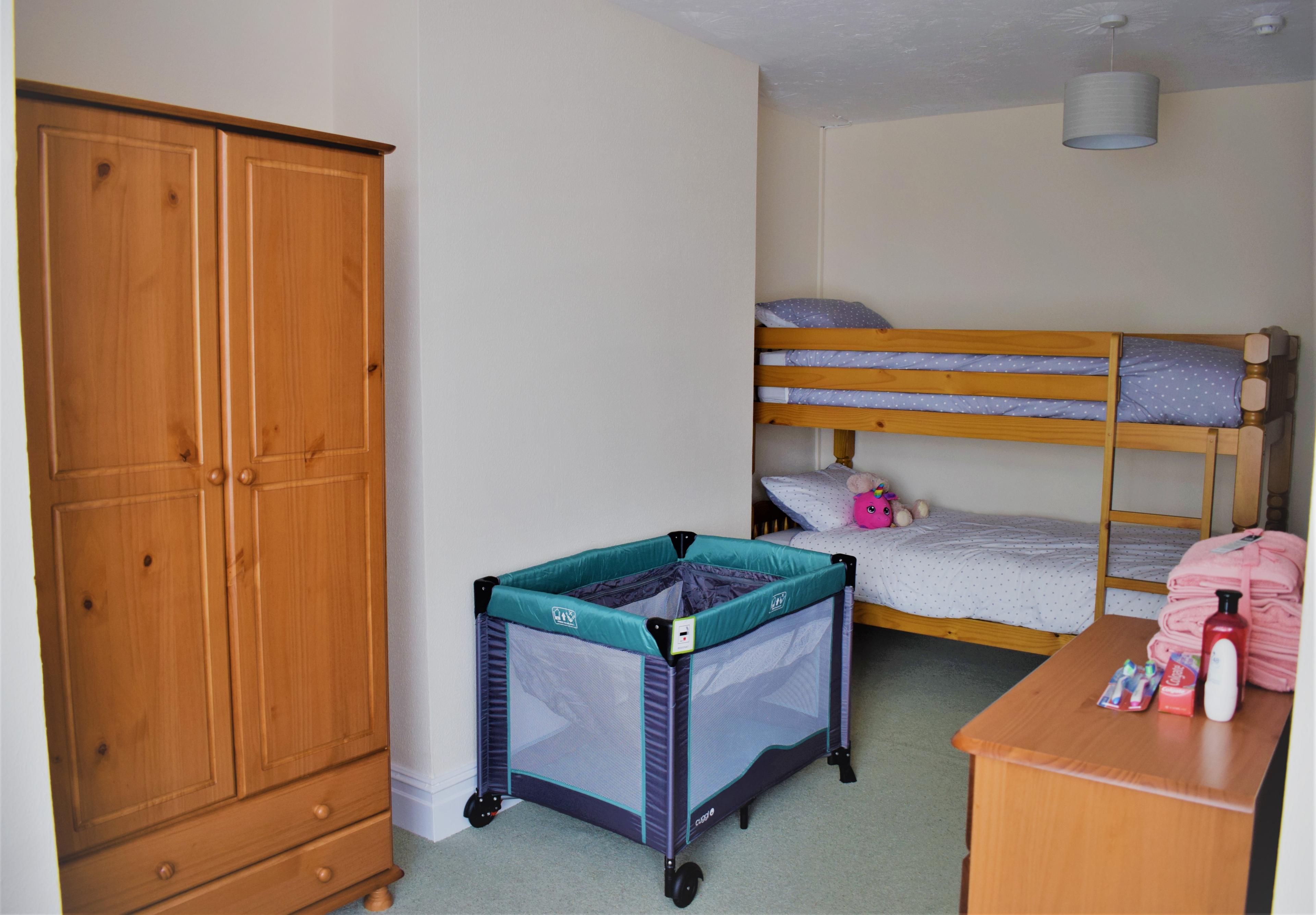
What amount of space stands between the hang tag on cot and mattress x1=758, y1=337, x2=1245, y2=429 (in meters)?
1.12

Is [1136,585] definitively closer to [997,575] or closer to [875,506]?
[997,575]

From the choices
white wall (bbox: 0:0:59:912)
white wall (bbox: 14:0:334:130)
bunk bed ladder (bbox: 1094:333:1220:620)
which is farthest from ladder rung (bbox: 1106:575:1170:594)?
white wall (bbox: 0:0:59:912)

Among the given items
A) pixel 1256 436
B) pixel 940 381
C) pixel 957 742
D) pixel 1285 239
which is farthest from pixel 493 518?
pixel 1285 239

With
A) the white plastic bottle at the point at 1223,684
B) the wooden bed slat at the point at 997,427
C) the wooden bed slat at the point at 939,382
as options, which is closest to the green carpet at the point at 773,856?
the white plastic bottle at the point at 1223,684

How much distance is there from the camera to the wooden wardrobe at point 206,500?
1654 millimetres

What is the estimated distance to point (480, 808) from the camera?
2.62m

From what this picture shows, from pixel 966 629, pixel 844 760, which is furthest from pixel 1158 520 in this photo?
pixel 844 760

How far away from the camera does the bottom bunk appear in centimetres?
323

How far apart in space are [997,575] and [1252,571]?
5.56 ft

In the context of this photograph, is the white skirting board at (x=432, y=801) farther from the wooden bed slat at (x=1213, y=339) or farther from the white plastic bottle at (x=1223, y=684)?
the wooden bed slat at (x=1213, y=339)

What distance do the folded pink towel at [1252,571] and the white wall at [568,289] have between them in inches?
65.7

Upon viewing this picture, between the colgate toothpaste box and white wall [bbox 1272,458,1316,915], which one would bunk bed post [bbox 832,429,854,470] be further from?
white wall [bbox 1272,458,1316,915]

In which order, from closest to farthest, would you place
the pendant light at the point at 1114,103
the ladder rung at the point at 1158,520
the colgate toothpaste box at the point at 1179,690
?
1. the colgate toothpaste box at the point at 1179,690
2. the ladder rung at the point at 1158,520
3. the pendant light at the point at 1114,103

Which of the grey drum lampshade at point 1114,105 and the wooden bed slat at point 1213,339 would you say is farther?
the wooden bed slat at point 1213,339
